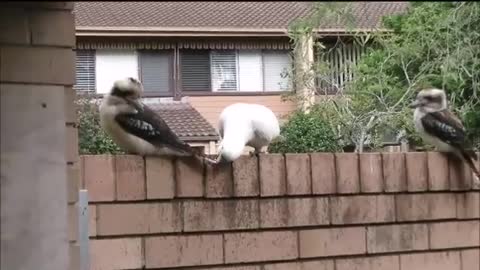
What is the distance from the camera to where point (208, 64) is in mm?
16234

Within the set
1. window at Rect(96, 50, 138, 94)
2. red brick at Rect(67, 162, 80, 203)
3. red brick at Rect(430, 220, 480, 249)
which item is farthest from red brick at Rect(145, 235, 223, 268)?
window at Rect(96, 50, 138, 94)

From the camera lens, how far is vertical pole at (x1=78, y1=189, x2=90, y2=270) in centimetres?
378

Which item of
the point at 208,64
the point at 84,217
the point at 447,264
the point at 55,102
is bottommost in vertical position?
the point at 447,264

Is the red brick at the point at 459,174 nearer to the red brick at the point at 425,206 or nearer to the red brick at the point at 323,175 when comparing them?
the red brick at the point at 425,206

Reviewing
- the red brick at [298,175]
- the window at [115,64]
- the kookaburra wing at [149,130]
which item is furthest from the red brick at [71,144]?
the window at [115,64]

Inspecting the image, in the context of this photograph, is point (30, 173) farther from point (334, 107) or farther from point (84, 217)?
point (334, 107)

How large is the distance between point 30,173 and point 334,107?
7.35 meters

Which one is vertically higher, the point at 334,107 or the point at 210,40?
the point at 210,40

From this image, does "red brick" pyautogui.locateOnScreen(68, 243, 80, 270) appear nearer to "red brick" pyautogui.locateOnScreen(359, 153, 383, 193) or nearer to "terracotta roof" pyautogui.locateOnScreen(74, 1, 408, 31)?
"red brick" pyautogui.locateOnScreen(359, 153, 383, 193)

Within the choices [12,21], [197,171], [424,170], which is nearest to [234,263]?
[197,171]

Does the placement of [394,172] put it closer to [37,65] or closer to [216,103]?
[37,65]

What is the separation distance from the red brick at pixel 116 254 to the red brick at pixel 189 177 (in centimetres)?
33

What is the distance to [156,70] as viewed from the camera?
15.6 metres

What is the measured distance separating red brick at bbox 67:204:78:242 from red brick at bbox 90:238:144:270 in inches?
13.5
